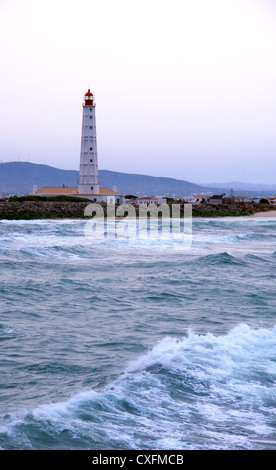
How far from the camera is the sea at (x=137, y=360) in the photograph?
6.69 metres

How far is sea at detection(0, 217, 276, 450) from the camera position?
669 cm

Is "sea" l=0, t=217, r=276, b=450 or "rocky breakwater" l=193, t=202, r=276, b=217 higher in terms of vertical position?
"rocky breakwater" l=193, t=202, r=276, b=217

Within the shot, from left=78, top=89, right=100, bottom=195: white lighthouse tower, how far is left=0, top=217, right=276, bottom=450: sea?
157ft

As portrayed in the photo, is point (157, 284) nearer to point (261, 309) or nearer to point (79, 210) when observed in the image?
point (261, 309)

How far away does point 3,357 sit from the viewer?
30.7 ft

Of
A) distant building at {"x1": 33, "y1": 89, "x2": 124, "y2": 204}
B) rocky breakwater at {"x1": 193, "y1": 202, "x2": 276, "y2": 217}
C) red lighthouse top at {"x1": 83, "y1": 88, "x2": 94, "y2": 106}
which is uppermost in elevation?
red lighthouse top at {"x1": 83, "y1": 88, "x2": 94, "y2": 106}

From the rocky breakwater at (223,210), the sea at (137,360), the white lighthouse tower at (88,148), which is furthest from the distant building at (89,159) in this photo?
the sea at (137,360)

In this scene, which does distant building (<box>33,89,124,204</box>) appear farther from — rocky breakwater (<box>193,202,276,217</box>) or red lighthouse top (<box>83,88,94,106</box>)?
rocky breakwater (<box>193,202,276,217</box>)

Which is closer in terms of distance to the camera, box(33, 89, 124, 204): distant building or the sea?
the sea

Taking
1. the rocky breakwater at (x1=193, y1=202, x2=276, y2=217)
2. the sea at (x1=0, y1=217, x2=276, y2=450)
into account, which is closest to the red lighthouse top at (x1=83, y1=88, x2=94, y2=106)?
the rocky breakwater at (x1=193, y1=202, x2=276, y2=217)

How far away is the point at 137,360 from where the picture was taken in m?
9.24

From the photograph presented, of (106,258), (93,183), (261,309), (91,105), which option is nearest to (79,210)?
(93,183)

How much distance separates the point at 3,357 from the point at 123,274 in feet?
32.1
